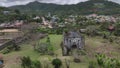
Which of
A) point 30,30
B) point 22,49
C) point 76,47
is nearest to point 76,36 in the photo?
point 76,47

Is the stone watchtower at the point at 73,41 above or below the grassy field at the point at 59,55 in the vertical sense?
above

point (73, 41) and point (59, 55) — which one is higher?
point (73, 41)

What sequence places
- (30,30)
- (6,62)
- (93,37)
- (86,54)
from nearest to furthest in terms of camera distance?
(6,62) < (86,54) < (93,37) < (30,30)

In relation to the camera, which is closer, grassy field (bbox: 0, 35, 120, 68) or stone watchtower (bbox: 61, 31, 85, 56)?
grassy field (bbox: 0, 35, 120, 68)

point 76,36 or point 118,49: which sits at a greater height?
point 76,36

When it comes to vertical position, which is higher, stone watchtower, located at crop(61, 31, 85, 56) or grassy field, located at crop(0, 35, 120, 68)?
stone watchtower, located at crop(61, 31, 85, 56)

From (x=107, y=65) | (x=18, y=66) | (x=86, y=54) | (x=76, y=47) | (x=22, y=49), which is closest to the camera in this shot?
(x=107, y=65)

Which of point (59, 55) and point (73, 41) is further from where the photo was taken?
point (73, 41)

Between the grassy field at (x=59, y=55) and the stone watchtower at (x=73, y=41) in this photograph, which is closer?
the grassy field at (x=59, y=55)

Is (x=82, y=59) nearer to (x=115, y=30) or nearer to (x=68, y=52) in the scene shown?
(x=68, y=52)

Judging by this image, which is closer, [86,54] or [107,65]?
[107,65]
